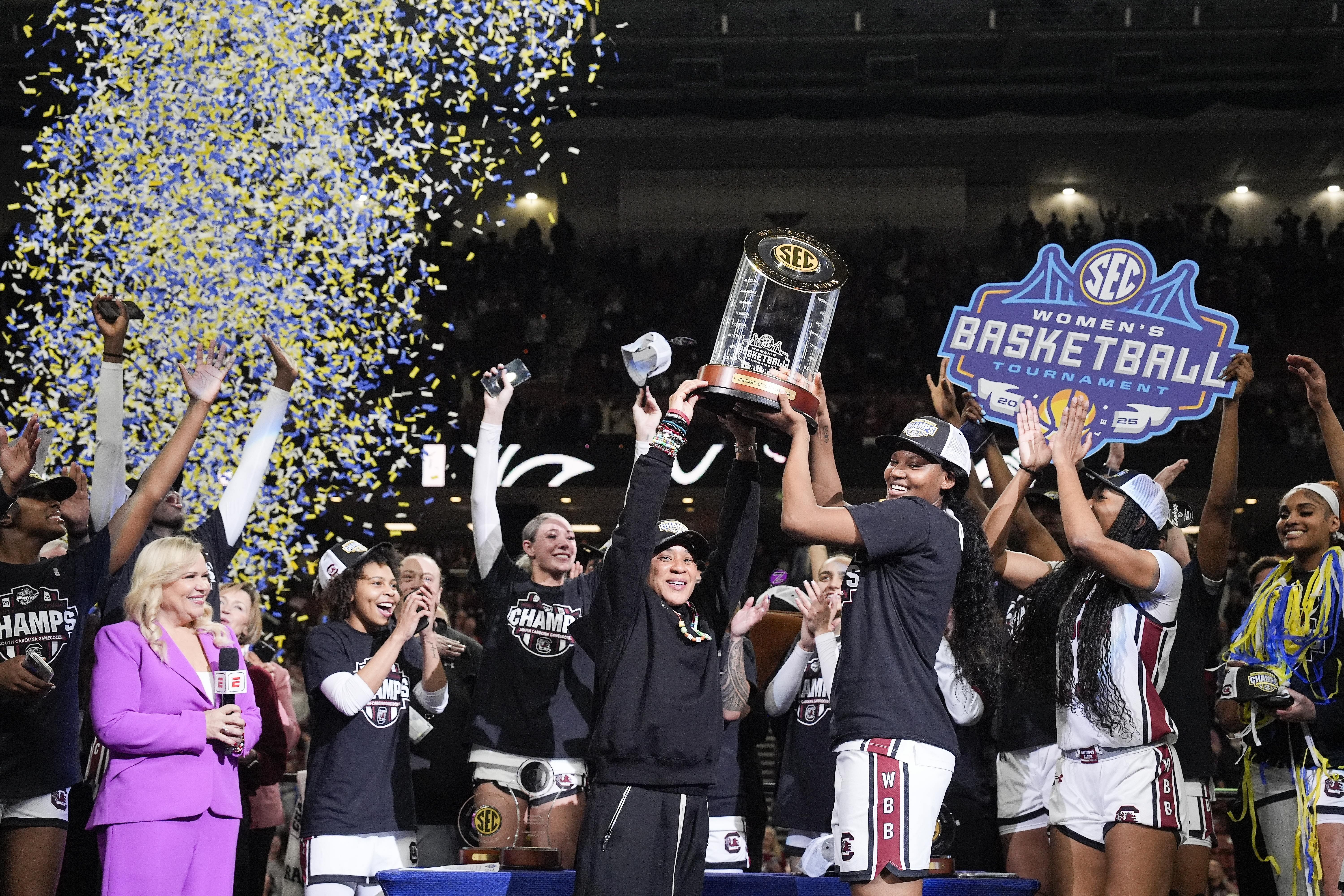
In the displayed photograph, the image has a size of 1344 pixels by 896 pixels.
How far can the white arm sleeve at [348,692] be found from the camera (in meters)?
4.72

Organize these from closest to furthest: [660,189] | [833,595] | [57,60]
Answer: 1. [833,595]
2. [57,60]
3. [660,189]

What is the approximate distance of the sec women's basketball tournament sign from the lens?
5.69 meters

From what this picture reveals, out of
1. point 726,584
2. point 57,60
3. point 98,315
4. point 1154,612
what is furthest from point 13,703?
point 57,60

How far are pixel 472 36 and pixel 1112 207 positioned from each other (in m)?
17.2

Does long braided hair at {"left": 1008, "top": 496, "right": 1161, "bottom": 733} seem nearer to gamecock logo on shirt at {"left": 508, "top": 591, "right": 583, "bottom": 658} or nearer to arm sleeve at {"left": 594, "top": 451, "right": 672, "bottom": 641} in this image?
arm sleeve at {"left": 594, "top": 451, "right": 672, "bottom": 641}

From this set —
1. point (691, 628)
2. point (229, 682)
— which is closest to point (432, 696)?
point (229, 682)

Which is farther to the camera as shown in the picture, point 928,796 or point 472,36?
point 472,36

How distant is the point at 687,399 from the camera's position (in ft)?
13.1

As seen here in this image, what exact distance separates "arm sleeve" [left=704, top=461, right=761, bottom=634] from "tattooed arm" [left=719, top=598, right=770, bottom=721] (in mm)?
552

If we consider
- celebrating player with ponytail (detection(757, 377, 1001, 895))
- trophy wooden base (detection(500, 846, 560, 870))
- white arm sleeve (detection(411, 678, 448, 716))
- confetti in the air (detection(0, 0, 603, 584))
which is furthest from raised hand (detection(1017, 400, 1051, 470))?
confetti in the air (detection(0, 0, 603, 584))

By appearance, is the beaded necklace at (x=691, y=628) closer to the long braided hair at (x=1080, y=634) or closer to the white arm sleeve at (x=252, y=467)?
the long braided hair at (x=1080, y=634)

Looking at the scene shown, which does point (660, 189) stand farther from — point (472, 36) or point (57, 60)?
point (472, 36)

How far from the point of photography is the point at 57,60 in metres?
18.6

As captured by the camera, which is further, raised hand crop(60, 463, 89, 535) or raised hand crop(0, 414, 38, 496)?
raised hand crop(60, 463, 89, 535)
